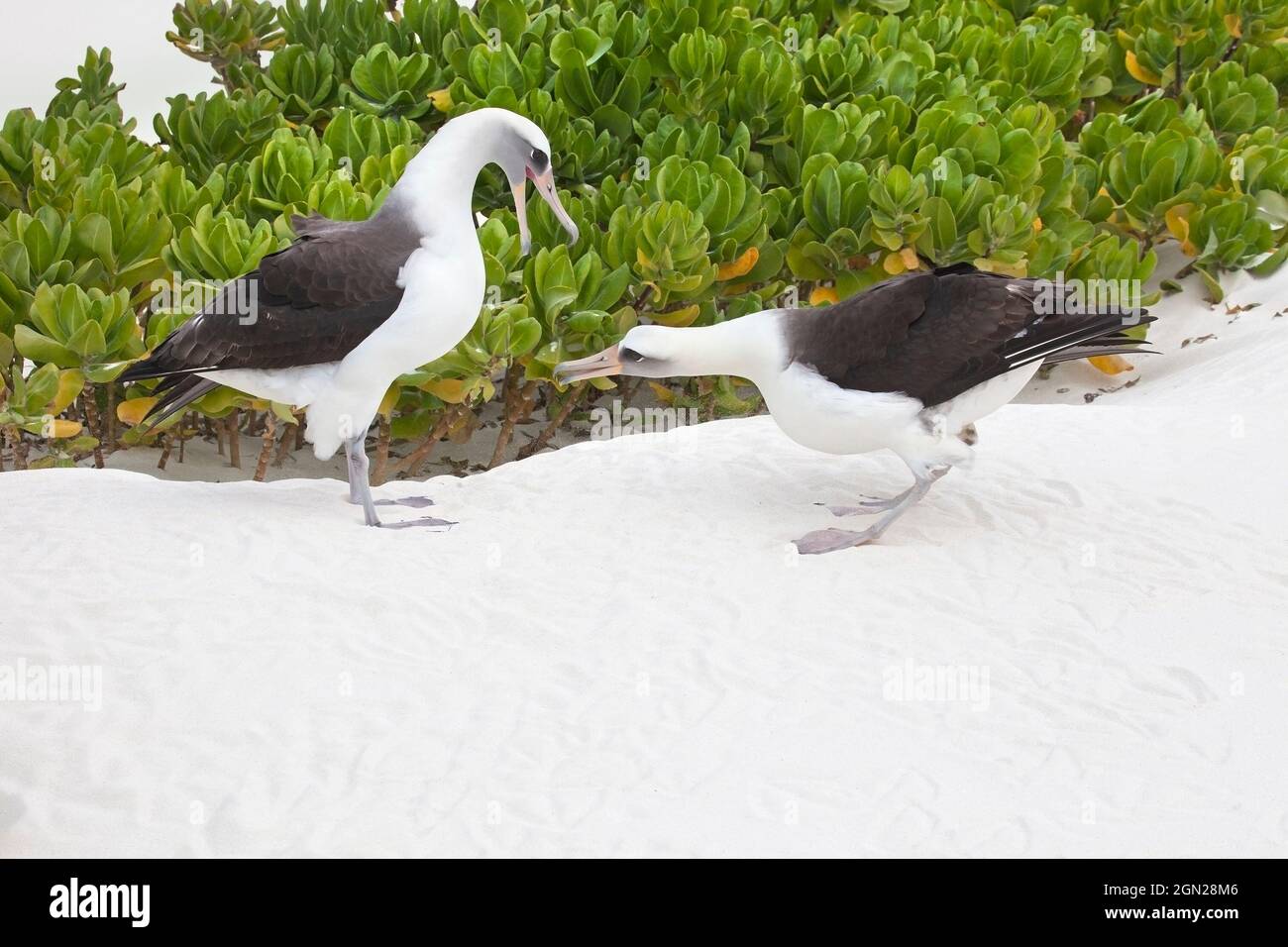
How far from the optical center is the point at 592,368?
18.7 feet

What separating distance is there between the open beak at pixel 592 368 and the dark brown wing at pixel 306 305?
781 millimetres

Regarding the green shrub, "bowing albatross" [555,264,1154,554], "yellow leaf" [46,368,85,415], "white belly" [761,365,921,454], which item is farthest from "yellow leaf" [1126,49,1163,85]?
"yellow leaf" [46,368,85,415]

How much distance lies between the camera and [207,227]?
665cm

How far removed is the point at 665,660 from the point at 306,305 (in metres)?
1.87

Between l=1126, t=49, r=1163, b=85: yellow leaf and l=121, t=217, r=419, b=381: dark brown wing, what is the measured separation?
7.50 meters

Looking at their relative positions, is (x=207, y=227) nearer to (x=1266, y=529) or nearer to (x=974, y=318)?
(x=974, y=318)

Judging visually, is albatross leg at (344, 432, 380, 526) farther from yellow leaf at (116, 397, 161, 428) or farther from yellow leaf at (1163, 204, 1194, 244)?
yellow leaf at (1163, 204, 1194, 244)

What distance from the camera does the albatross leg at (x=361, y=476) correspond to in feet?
18.4

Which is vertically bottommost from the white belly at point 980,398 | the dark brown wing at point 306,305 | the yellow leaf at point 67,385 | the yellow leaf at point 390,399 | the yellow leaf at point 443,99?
the yellow leaf at point 390,399

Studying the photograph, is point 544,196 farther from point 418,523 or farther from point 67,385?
point 67,385

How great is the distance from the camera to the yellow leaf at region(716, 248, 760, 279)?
24.8 ft

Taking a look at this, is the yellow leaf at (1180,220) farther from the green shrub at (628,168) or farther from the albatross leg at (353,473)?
the albatross leg at (353,473)

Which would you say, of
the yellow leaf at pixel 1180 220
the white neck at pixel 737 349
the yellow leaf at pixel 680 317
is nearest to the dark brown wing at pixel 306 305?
the white neck at pixel 737 349

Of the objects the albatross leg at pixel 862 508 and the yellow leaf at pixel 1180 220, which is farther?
the yellow leaf at pixel 1180 220
